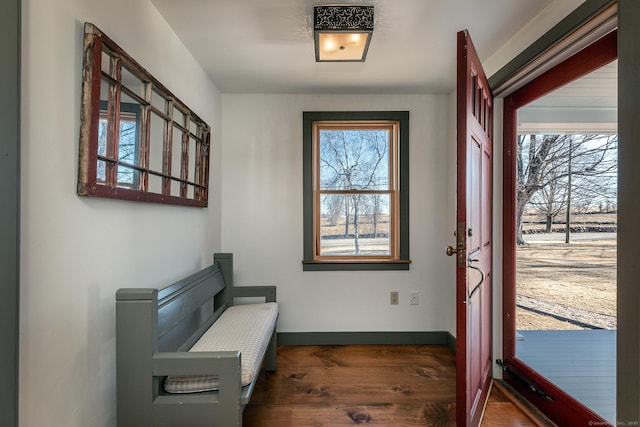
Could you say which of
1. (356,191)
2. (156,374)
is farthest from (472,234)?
(156,374)

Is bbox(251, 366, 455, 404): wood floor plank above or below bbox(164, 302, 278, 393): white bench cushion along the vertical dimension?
below

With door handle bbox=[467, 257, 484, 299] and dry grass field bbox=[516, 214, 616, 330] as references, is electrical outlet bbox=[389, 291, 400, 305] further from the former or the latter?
door handle bbox=[467, 257, 484, 299]

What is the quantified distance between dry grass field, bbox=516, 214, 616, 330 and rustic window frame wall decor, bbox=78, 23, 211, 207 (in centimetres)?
222

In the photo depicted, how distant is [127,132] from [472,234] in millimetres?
1699

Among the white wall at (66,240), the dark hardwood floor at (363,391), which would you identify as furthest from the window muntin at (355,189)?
the white wall at (66,240)

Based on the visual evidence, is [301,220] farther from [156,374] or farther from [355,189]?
[156,374]

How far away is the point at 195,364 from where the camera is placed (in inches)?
50.6

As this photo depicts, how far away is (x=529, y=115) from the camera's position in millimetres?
1970

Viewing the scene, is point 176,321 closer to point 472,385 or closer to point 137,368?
point 137,368

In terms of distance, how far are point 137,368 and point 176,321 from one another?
1.15ft

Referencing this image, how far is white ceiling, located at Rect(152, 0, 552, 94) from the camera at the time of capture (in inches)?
65.0

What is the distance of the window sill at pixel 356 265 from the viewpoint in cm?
281

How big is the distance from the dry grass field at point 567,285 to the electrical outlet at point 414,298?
861 millimetres

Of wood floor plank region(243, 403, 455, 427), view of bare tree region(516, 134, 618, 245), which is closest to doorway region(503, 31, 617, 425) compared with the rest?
view of bare tree region(516, 134, 618, 245)
